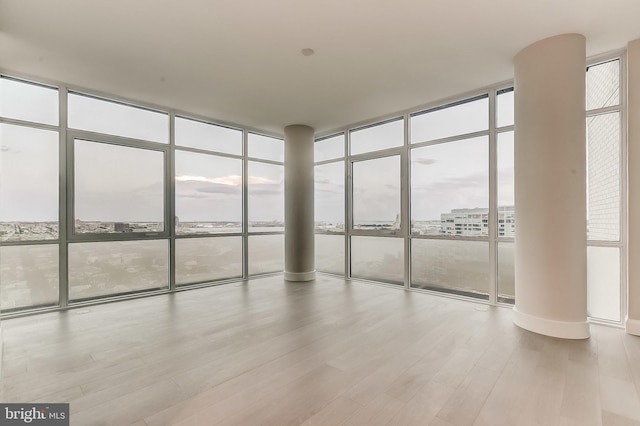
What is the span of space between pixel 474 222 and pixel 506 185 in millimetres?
727

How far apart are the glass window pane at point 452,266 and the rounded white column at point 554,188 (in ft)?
3.60

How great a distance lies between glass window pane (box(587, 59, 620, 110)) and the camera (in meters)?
3.67

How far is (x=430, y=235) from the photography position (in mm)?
5293

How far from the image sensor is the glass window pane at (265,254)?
6645mm

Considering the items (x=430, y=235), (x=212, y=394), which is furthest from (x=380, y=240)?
(x=212, y=394)

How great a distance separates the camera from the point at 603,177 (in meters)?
3.71

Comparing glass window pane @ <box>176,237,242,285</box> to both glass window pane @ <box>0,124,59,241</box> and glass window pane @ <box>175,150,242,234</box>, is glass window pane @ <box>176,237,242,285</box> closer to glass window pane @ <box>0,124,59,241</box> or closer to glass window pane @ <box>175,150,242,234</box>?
glass window pane @ <box>175,150,242,234</box>

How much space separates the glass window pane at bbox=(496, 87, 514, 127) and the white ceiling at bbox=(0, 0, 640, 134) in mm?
285

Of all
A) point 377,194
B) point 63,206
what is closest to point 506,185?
point 377,194

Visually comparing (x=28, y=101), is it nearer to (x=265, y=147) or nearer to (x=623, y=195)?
(x=265, y=147)

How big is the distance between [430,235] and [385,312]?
1.85m

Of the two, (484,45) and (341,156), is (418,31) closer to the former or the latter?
(484,45)

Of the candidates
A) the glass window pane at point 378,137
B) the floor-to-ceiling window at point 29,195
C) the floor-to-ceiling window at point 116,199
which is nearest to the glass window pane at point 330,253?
the floor-to-ceiling window at point 116,199

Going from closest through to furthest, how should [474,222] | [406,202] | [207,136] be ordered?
[474,222] → [406,202] → [207,136]
